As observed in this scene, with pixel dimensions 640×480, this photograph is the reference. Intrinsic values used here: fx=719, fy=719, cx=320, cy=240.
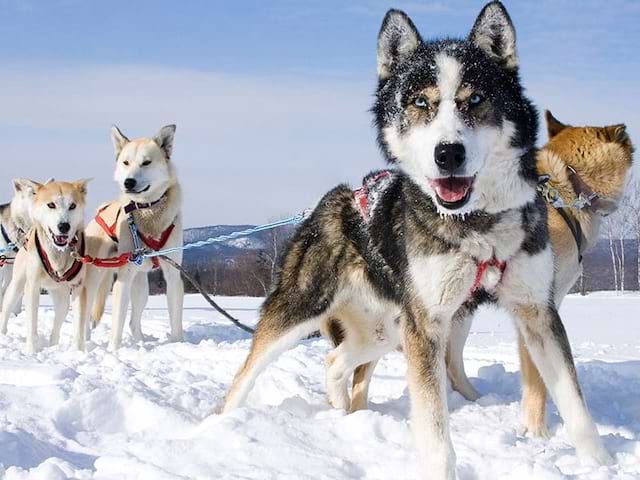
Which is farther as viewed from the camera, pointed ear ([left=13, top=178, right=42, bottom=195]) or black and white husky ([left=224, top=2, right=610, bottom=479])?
pointed ear ([left=13, top=178, right=42, bottom=195])

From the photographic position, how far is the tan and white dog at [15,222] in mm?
7973

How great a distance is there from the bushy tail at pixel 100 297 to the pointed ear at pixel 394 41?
5019mm

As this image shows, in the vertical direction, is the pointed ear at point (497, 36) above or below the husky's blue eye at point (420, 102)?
above

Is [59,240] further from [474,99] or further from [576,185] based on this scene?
[474,99]

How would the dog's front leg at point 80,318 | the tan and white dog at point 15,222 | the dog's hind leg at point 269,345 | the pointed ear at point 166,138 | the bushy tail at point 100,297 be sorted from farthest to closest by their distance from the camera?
the tan and white dog at point 15,222
the bushy tail at point 100,297
the pointed ear at point 166,138
the dog's front leg at point 80,318
the dog's hind leg at point 269,345

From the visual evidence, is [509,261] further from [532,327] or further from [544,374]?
[544,374]

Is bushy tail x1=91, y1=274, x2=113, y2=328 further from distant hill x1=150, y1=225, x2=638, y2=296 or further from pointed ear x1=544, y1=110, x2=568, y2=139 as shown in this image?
distant hill x1=150, y1=225, x2=638, y2=296

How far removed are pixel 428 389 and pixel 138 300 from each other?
5594 mm

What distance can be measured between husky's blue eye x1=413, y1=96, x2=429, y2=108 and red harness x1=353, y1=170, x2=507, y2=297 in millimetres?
649

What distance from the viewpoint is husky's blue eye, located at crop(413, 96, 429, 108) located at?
9.12 ft

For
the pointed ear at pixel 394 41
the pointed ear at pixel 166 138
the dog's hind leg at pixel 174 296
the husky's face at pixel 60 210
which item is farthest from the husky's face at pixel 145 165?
the pointed ear at pixel 394 41

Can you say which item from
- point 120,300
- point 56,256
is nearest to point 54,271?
point 56,256

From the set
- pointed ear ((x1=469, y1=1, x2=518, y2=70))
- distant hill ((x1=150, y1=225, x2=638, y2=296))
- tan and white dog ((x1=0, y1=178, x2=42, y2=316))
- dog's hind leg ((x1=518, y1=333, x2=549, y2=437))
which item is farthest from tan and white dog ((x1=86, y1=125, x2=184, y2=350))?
distant hill ((x1=150, y1=225, x2=638, y2=296))

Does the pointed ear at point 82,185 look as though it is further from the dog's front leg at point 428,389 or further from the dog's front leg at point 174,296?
the dog's front leg at point 428,389
